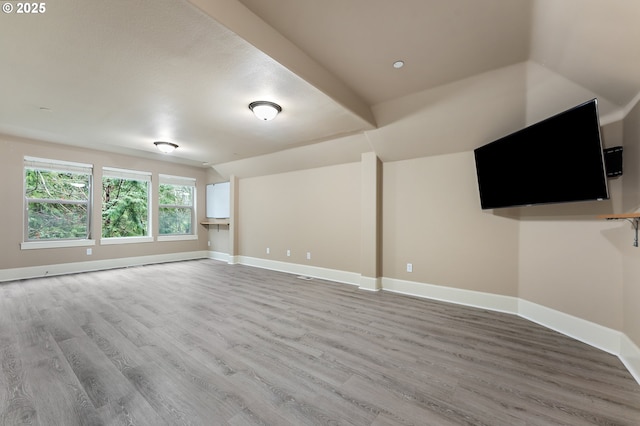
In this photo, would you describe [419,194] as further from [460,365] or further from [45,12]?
[45,12]

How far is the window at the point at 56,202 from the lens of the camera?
5035 mm

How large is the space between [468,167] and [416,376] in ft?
9.52

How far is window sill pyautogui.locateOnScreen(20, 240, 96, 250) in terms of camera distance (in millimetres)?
4910

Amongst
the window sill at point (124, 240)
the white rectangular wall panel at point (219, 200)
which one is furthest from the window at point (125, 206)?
the white rectangular wall panel at point (219, 200)

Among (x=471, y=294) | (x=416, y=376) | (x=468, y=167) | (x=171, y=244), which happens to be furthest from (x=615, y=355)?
(x=171, y=244)

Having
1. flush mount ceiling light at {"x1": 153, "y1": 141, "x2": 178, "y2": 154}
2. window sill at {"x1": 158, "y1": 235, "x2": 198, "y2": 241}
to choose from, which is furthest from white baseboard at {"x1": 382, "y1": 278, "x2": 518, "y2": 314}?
window sill at {"x1": 158, "y1": 235, "x2": 198, "y2": 241}

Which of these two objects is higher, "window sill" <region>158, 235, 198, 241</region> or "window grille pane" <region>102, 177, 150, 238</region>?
"window grille pane" <region>102, 177, 150, 238</region>

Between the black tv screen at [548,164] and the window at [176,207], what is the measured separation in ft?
23.6

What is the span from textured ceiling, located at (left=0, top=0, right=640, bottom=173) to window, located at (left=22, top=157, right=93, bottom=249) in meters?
1.89

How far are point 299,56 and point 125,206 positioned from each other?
621 centimetres

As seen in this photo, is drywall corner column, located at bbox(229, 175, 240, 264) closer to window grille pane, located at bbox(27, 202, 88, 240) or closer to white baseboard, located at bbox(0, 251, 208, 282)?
white baseboard, located at bbox(0, 251, 208, 282)

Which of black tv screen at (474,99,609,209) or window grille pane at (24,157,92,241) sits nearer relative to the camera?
black tv screen at (474,99,609,209)

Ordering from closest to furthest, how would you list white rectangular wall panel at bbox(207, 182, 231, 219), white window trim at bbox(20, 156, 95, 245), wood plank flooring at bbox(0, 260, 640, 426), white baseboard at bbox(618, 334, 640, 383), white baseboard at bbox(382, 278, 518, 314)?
1. wood plank flooring at bbox(0, 260, 640, 426)
2. white baseboard at bbox(618, 334, 640, 383)
3. white baseboard at bbox(382, 278, 518, 314)
4. white window trim at bbox(20, 156, 95, 245)
5. white rectangular wall panel at bbox(207, 182, 231, 219)

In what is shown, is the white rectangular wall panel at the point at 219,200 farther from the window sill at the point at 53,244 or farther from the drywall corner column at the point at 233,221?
the window sill at the point at 53,244
